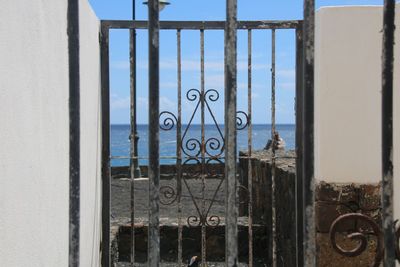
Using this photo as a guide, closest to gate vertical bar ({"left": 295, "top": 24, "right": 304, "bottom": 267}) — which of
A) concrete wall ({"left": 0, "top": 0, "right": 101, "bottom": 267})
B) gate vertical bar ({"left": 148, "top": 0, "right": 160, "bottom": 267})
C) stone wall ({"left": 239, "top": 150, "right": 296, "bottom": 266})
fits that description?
stone wall ({"left": 239, "top": 150, "right": 296, "bottom": 266})

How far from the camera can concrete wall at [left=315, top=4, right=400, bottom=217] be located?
4445 millimetres

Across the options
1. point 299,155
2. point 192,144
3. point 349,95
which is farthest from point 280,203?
point 349,95

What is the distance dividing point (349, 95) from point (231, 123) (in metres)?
2.82

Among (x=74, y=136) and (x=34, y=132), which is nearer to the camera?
(x=74, y=136)

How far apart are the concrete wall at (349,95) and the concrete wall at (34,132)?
5.76 feet

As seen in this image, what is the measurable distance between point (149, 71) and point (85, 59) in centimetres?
232

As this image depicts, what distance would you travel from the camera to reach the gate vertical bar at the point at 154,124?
1.84 meters

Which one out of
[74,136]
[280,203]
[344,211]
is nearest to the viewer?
[74,136]

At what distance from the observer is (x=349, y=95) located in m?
4.50

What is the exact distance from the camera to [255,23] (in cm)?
487

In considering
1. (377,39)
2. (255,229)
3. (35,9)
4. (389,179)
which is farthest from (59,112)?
(255,229)

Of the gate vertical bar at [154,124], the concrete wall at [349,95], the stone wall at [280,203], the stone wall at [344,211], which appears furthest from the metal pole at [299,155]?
the gate vertical bar at [154,124]

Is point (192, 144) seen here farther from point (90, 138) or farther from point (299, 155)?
point (90, 138)

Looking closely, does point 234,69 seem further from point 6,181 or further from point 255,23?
point 255,23
